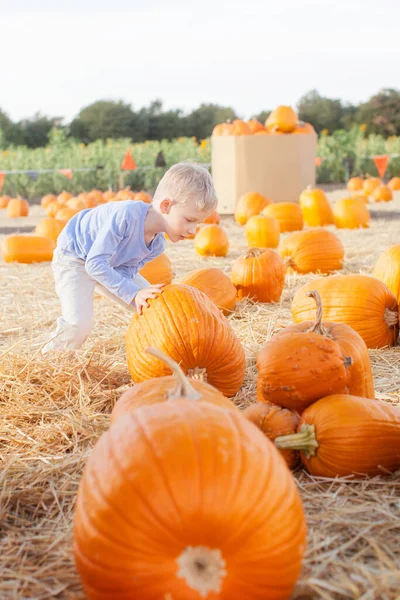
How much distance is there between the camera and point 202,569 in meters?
1.38

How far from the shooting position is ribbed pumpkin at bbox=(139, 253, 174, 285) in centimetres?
559

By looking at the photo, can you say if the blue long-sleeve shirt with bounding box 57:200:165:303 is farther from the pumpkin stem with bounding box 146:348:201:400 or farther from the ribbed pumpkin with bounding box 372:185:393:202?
the ribbed pumpkin with bounding box 372:185:393:202

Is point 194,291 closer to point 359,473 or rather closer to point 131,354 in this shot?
point 131,354

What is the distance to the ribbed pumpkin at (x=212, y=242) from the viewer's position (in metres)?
7.50

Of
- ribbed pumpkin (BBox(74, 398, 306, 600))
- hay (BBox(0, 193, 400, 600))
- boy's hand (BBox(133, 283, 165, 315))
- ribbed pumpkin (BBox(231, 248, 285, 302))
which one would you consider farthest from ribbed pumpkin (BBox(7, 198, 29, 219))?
ribbed pumpkin (BBox(74, 398, 306, 600))

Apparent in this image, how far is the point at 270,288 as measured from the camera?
5.23 meters

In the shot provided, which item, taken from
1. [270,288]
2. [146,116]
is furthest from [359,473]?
[146,116]

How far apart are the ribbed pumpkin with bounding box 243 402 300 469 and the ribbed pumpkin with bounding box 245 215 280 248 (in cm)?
548

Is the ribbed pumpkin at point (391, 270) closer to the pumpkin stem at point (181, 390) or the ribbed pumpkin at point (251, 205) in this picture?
the pumpkin stem at point (181, 390)

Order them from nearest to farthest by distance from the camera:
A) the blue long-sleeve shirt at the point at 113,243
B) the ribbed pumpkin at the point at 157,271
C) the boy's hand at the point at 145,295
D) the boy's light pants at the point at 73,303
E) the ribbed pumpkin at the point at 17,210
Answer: the boy's hand at the point at 145,295, the blue long-sleeve shirt at the point at 113,243, the boy's light pants at the point at 73,303, the ribbed pumpkin at the point at 157,271, the ribbed pumpkin at the point at 17,210

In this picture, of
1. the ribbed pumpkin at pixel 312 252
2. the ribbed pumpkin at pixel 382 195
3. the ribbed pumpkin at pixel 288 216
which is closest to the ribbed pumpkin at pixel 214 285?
the ribbed pumpkin at pixel 312 252

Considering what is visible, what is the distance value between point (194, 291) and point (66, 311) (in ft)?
4.01

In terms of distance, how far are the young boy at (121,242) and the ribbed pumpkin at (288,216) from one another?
558 centimetres

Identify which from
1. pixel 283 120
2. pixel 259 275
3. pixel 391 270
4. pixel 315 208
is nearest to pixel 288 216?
pixel 315 208
